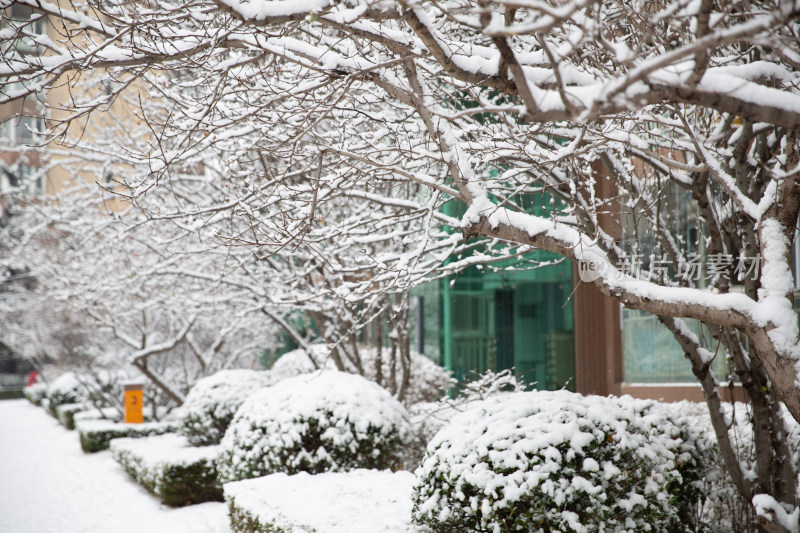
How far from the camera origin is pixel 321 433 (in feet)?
24.6

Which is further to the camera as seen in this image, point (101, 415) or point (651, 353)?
point (101, 415)

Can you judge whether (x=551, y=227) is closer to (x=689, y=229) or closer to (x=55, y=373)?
(x=689, y=229)

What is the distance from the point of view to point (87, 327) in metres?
18.1

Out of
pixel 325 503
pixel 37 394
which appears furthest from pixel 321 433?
pixel 37 394

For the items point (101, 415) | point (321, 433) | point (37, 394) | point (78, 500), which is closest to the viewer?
point (321, 433)

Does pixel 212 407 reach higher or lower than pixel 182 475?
higher

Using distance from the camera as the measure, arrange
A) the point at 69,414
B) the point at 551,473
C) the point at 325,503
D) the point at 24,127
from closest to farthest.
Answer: the point at 551,473
the point at 325,503
the point at 69,414
the point at 24,127

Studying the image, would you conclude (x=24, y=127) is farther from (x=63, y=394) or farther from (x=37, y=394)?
(x=37, y=394)

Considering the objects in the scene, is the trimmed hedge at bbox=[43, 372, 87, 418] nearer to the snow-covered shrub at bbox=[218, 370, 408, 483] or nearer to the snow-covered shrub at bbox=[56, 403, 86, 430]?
the snow-covered shrub at bbox=[56, 403, 86, 430]

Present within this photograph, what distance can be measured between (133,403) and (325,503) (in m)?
9.92

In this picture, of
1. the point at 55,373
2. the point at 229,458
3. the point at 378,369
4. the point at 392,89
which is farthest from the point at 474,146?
the point at 55,373

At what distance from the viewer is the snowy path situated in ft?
28.2

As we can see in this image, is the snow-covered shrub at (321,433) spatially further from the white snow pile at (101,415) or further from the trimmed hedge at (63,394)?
the trimmed hedge at (63,394)

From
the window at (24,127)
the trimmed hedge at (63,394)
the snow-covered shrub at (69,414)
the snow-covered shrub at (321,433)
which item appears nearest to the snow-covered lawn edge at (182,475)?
the snow-covered shrub at (321,433)
